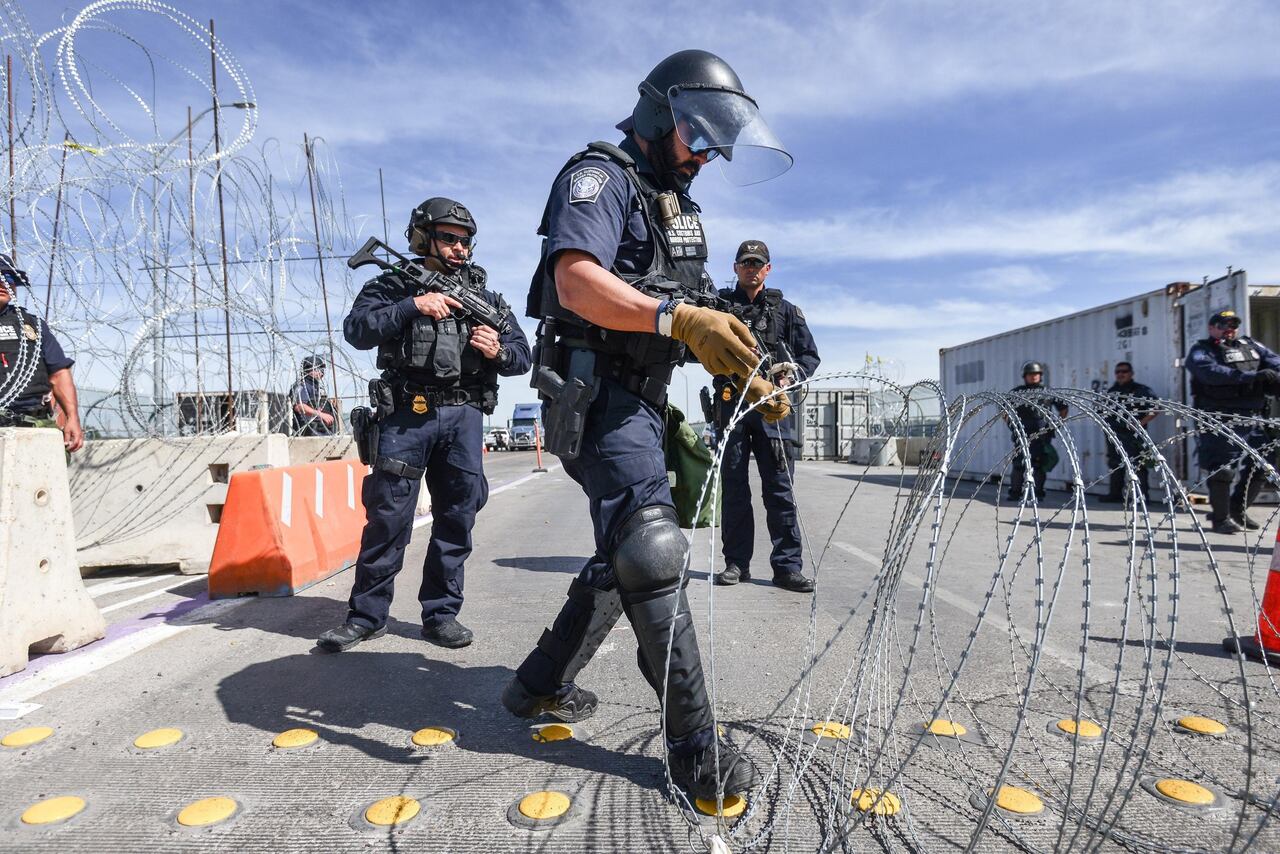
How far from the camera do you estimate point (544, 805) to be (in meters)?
1.93

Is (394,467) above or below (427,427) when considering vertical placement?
below

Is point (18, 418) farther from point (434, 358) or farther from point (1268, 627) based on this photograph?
point (1268, 627)

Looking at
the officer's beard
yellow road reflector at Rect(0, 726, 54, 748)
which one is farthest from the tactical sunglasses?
yellow road reflector at Rect(0, 726, 54, 748)

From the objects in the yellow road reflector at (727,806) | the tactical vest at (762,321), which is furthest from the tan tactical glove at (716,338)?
the tactical vest at (762,321)

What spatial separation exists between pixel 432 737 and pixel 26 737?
122cm

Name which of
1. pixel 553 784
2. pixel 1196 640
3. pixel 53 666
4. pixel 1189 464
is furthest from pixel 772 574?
pixel 1189 464

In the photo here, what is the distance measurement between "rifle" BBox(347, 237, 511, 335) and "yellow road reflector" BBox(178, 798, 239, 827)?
2073mm

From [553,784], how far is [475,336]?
195 cm

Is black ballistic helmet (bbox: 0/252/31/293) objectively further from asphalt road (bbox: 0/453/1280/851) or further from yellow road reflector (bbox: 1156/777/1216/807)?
yellow road reflector (bbox: 1156/777/1216/807)

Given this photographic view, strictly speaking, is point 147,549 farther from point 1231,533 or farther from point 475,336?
point 1231,533

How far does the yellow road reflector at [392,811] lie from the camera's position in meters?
1.87

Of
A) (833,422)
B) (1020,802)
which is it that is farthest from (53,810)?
(833,422)

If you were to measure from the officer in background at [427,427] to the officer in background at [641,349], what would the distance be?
111cm

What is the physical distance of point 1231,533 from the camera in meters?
6.59
